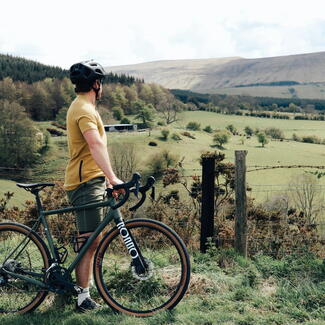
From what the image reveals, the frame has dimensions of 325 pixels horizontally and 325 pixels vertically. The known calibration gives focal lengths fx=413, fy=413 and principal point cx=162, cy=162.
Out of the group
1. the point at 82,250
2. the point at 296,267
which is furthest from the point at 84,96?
the point at 296,267

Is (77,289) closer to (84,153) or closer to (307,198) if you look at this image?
(84,153)

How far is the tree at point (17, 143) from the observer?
77562 millimetres

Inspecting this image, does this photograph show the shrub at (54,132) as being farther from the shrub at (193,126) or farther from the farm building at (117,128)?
the shrub at (193,126)

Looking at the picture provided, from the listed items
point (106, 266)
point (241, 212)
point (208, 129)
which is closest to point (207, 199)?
point (241, 212)

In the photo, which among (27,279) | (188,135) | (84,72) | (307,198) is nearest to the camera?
(84,72)

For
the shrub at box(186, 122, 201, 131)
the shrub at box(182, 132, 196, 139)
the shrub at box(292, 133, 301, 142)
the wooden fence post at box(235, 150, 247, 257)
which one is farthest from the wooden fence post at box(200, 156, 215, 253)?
the shrub at box(186, 122, 201, 131)

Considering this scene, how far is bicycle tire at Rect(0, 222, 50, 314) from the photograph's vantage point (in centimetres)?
376

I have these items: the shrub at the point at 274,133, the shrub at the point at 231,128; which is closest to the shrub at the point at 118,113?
the shrub at the point at 231,128

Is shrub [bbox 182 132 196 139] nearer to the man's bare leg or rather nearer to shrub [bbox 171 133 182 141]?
shrub [bbox 171 133 182 141]

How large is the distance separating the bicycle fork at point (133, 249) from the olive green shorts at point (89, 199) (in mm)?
220

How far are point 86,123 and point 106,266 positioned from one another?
1493 millimetres

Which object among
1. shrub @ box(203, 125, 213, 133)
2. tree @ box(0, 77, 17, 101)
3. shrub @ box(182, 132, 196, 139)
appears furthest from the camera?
tree @ box(0, 77, 17, 101)

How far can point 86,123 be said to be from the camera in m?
3.36

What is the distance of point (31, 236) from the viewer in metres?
3.78
